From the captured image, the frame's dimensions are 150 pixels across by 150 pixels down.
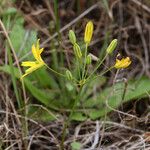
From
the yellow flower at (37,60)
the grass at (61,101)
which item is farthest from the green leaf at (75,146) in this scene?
the yellow flower at (37,60)

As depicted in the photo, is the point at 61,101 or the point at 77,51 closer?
the point at 77,51

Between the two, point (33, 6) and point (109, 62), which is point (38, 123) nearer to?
point (109, 62)

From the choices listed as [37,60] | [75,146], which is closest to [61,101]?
[75,146]

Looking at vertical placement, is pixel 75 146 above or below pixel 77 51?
below

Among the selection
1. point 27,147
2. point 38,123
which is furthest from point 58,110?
point 27,147

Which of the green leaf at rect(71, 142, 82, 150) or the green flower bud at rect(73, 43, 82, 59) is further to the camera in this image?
the green leaf at rect(71, 142, 82, 150)

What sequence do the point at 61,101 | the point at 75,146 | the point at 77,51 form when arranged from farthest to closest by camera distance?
the point at 61,101, the point at 75,146, the point at 77,51

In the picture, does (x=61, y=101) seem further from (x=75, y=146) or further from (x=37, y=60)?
(x=37, y=60)

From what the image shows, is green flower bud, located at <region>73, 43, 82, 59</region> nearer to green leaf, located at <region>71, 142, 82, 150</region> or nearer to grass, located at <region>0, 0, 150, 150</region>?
grass, located at <region>0, 0, 150, 150</region>

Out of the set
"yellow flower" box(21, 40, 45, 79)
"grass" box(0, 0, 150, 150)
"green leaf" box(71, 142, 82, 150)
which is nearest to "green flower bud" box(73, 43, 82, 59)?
"yellow flower" box(21, 40, 45, 79)

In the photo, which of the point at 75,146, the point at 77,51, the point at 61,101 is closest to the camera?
the point at 77,51
